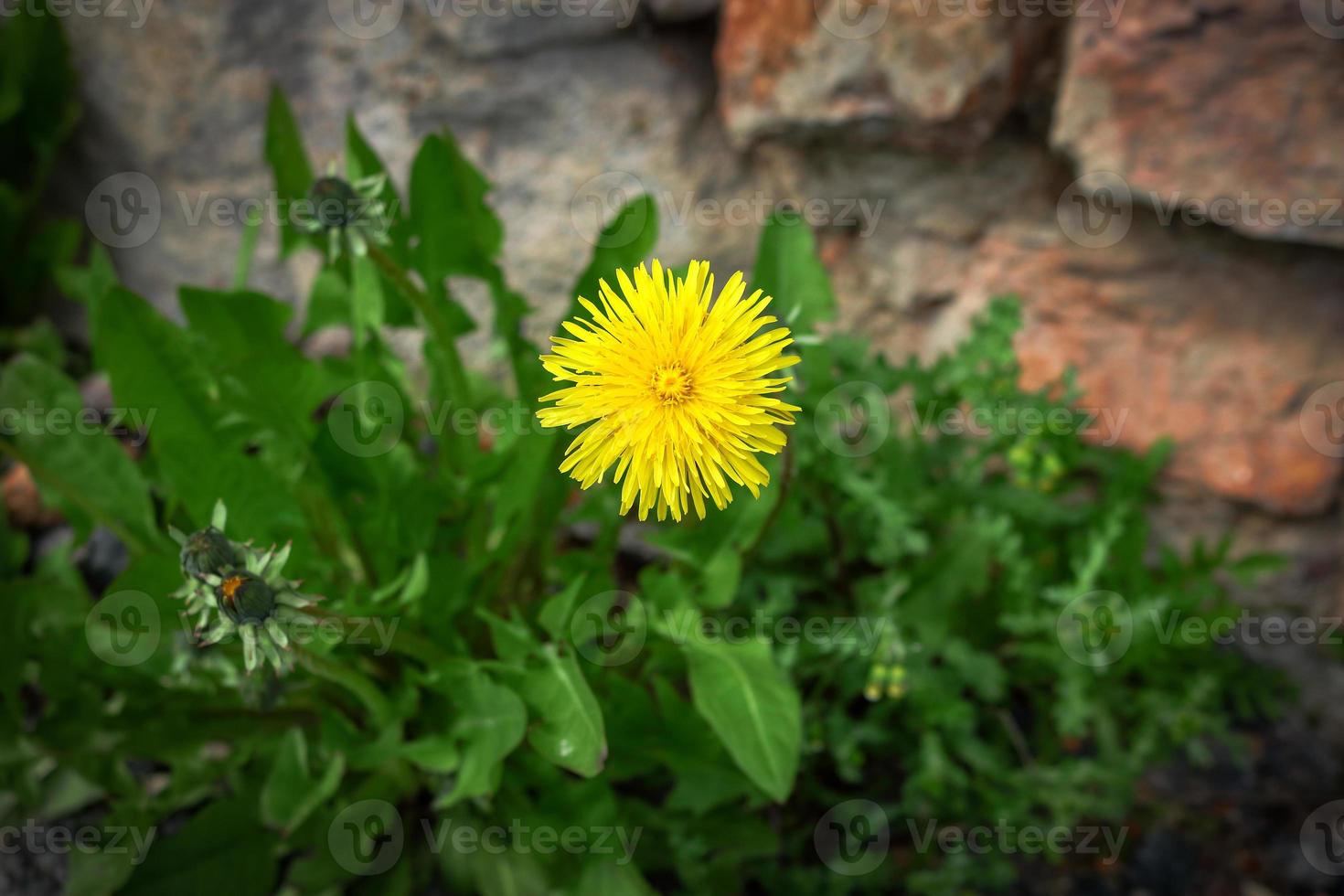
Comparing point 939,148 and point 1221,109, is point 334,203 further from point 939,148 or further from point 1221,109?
point 1221,109

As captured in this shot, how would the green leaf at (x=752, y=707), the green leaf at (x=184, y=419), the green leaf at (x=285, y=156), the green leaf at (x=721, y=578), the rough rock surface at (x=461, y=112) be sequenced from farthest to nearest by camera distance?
the rough rock surface at (x=461, y=112), the green leaf at (x=285, y=156), the green leaf at (x=721, y=578), the green leaf at (x=184, y=419), the green leaf at (x=752, y=707)

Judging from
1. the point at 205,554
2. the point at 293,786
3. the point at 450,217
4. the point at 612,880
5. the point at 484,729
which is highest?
the point at 450,217

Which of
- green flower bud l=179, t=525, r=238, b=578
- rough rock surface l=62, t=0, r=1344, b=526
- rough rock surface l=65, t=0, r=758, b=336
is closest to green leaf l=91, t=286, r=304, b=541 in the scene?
green flower bud l=179, t=525, r=238, b=578

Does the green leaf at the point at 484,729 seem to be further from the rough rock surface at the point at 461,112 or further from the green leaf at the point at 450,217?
the rough rock surface at the point at 461,112

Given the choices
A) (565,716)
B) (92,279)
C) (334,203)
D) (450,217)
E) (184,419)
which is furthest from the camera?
(92,279)

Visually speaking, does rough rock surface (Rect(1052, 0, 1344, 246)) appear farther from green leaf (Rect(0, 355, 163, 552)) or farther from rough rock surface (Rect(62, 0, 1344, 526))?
green leaf (Rect(0, 355, 163, 552))

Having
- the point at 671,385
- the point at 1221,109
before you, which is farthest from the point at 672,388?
the point at 1221,109

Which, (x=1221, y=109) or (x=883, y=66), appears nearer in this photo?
(x=1221, y=109)

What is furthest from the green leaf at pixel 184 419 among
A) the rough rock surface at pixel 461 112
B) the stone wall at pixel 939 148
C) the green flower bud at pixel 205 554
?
the rough rock surface at pixel 461 112
